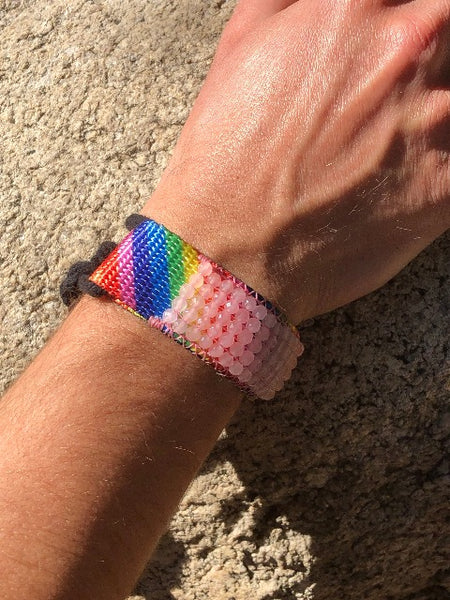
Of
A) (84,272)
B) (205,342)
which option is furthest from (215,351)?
(84,272)

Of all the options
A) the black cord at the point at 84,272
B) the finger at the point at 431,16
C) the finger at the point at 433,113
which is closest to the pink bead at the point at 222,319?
the black cord at the point at 84,272

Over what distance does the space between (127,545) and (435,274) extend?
2.30 ft

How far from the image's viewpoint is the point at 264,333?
104cm

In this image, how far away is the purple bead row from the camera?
1.02 meters

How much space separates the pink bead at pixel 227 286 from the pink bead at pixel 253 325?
2.0 inches

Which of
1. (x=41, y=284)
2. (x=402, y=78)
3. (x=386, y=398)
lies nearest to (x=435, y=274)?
(x=386, y=398)

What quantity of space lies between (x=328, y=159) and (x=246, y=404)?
0.45 m

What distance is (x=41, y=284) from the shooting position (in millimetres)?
1373

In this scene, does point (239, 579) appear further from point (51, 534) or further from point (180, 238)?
point (180, 238)

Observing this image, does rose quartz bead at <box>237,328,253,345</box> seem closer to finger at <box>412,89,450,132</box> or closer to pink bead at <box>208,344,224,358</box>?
pink bead at <box>208,344,224,358</box>

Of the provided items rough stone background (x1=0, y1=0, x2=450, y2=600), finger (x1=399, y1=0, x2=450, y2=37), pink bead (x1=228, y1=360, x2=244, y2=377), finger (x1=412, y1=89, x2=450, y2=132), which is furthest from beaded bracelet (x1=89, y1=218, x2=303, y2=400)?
finger (x1=399, y1=0, x2=450, y2=37)

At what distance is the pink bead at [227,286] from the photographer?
3.39 feet

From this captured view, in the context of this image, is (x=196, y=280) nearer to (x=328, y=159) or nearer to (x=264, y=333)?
(x=264, y=333)

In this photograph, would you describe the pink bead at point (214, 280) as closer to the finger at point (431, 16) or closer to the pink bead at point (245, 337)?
the pink bead at point (245, 337)
